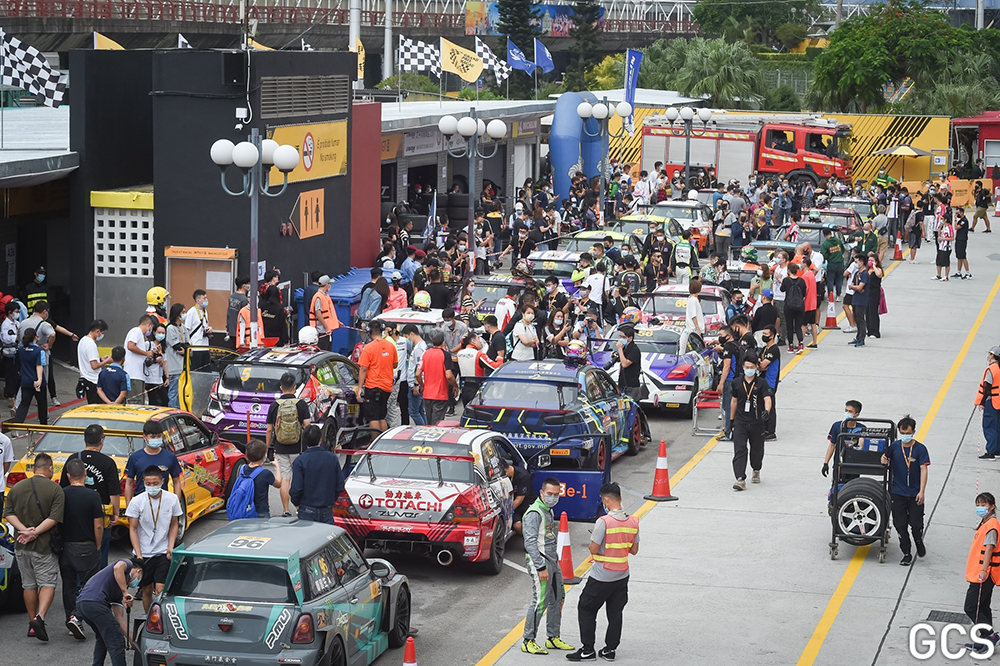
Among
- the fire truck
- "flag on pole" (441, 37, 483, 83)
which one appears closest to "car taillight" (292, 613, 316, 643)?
"flag on pole" (441, 37, 483, 83)

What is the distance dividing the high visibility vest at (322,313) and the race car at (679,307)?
518 cm

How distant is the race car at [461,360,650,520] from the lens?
15.8 m

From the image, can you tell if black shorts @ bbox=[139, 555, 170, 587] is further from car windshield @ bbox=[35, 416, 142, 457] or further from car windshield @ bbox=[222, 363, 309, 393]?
car windshield @ bbox=[222, 363, 309, 393]

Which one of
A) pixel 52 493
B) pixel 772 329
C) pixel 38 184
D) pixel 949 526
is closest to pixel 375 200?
pixel 38 184

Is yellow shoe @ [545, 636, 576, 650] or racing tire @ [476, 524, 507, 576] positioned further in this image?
racing tire @ [476, 524, 507, 576]

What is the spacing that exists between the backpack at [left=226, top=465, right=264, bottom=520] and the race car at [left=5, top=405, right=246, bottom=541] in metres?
1.09

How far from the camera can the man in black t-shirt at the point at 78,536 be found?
12023 mm

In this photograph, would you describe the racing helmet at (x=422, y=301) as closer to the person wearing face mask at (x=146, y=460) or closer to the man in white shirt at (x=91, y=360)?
the man in white shirt at (x=91, y=360)

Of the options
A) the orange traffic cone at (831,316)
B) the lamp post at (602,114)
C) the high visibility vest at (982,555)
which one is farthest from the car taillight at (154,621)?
the lamp post at (602,114)

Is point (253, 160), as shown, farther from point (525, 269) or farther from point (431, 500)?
point (525, 269)

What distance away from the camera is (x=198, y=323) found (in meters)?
20.0

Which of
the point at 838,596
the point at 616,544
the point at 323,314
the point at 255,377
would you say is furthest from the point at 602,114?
the point at 616,544

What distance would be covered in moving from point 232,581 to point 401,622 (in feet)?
7.29

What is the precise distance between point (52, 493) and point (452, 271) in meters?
17.5
